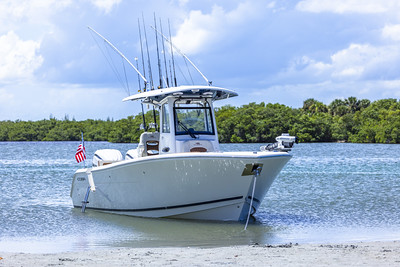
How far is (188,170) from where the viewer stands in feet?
46.0

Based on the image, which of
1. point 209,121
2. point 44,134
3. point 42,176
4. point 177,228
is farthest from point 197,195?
point 44,134

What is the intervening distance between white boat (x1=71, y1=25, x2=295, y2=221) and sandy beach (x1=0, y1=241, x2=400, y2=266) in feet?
10.7

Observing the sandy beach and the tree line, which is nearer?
the sandy beach

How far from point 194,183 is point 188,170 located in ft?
1.21

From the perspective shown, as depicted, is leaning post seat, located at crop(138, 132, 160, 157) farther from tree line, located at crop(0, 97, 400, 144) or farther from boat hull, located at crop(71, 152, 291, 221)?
tree line, located at crop(0, 97, 400, 144)

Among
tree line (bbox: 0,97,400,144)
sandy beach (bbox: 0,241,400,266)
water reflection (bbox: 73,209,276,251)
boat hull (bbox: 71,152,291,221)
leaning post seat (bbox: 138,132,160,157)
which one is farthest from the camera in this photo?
tree line (bbox: 0,97,400,144)

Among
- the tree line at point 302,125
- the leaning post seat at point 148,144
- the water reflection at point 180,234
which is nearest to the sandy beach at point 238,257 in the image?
the water reflection at point 180,234

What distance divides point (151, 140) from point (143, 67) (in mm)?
2106

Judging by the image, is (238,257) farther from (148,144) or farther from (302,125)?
(302,125)

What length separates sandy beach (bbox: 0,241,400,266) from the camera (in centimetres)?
906

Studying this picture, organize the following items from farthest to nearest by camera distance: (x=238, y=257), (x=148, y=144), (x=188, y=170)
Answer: (x=148, y=144), (x=188, y=170), (x=238, y=257)

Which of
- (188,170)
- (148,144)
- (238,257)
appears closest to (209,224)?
(188,170)

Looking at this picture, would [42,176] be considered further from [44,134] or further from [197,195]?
[44,134]

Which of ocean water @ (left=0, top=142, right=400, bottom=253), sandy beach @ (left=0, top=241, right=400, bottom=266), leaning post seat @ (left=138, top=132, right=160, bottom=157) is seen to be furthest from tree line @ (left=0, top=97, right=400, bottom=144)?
sandy beach @ (left=0, top=241, right=400, bottom=266)
